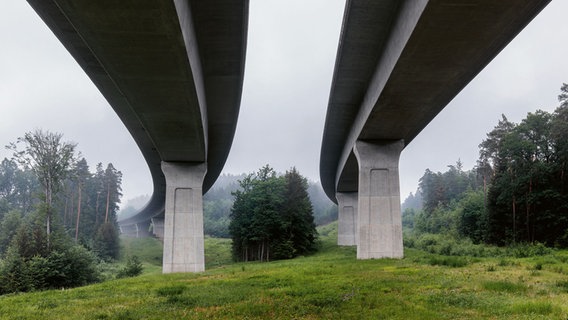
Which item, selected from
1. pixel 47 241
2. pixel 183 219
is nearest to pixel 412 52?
pixel 183 219

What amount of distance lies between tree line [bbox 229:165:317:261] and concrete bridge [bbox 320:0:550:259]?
18115 millimetres

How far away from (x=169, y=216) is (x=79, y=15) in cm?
2167

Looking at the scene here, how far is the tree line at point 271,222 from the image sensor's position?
1848 inches

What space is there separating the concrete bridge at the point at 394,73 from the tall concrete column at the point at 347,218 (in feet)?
71.9

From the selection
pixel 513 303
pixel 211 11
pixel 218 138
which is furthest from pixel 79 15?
pixel 218 138

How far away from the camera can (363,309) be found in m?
9.52

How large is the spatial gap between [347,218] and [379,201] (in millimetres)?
26769

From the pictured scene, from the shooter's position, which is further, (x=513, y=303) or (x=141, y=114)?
(x=141, y=114)

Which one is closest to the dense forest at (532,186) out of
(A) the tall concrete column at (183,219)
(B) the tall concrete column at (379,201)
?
(B) the tall concrete column at (379,201)

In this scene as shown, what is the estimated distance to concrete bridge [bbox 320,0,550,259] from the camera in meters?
11.0

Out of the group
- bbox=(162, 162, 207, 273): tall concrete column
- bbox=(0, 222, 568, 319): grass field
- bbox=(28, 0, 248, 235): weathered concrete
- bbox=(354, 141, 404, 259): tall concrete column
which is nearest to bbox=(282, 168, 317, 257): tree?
A: bbox=(162, 162, 207, 273): tall concrete column

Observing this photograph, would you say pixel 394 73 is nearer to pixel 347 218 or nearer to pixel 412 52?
pixel 412 52

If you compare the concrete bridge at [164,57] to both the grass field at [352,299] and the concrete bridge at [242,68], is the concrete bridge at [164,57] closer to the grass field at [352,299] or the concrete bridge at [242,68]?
the concrete bridge at [242,68]

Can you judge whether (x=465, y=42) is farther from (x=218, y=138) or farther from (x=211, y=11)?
(x=218, y=138)
